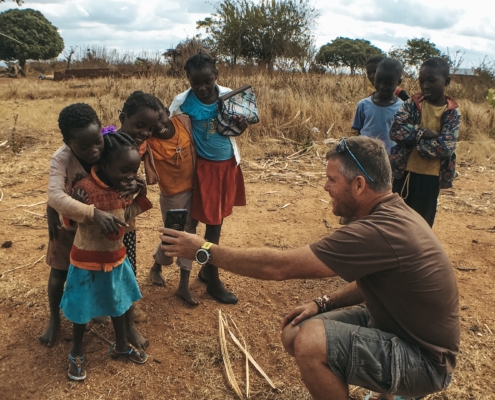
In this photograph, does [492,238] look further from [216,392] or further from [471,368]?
[216,392]

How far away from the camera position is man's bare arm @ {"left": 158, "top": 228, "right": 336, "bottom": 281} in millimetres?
2080

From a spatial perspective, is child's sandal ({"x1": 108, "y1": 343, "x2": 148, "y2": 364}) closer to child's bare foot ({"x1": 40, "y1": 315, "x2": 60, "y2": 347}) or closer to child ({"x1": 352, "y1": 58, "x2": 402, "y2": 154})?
child's bare foot ({"x1": 40, "y1": 315, "x2": 60, "y2": 347})

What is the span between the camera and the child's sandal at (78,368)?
2613 mm

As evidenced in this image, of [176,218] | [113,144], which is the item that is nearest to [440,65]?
[176,218]

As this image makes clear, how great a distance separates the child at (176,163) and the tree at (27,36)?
32768 mm

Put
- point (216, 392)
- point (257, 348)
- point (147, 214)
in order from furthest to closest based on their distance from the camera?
point (147, 214)
point (257, 348)
point (216, 392)

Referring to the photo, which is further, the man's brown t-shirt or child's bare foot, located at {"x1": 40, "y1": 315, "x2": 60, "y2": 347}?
child's bare foot, located at {"x1": 40, "y1": 315, "x2": 60, "y2": 347}

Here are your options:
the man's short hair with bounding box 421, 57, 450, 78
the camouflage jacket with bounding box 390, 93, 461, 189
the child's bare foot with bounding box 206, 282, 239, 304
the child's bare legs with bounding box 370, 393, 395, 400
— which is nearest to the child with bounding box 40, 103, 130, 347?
the child's bare foot with bounding box 206, 282, 239, 304

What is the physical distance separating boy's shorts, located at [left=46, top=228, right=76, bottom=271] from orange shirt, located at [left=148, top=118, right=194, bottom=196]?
0.81 metres

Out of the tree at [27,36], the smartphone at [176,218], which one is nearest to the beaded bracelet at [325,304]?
the smartphone at [176,218]

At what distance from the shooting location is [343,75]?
13.5 meters

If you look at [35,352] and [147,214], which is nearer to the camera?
[35,352]

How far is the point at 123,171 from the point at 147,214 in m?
2.92

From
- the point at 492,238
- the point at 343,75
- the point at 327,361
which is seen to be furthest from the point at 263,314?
the point at 343,75
